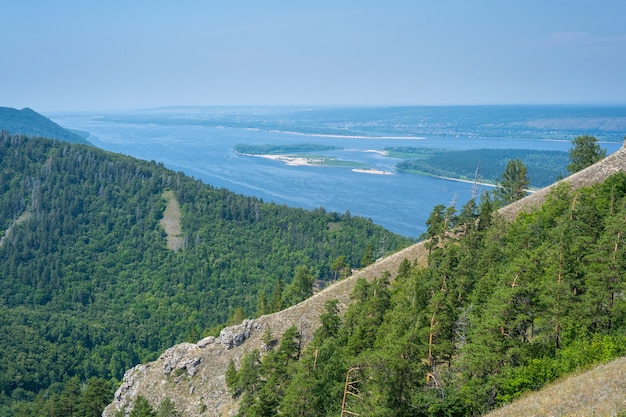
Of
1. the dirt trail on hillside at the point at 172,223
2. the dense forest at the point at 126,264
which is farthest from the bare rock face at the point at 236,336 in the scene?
the dirt trail on hillside at the point at 172,223

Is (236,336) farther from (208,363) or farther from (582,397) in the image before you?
(582,397)

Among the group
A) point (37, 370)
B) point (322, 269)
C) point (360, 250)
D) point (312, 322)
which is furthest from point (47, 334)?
point (312, 322)

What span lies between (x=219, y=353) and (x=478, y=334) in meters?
32.5

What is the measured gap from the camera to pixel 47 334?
11362 cm

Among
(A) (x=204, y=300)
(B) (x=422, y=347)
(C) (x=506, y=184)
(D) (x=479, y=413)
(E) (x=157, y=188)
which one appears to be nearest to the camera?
(D) (x=479, y=413)

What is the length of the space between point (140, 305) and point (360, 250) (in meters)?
56.9

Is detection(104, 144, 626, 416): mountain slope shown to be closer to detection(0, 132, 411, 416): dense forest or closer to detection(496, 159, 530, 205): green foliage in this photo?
detection(496, 159, 530, 205): green foliage

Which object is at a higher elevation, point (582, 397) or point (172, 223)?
point (582, 397)

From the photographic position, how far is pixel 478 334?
2694 centimetres

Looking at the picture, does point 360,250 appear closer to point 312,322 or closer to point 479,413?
point 312,322

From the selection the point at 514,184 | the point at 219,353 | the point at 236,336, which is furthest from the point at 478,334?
the point at 514,184

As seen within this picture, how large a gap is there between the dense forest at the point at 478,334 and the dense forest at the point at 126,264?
34759 millimetres

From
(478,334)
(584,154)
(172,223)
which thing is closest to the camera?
(478,334)

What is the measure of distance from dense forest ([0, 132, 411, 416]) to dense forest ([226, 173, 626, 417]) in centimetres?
3476
